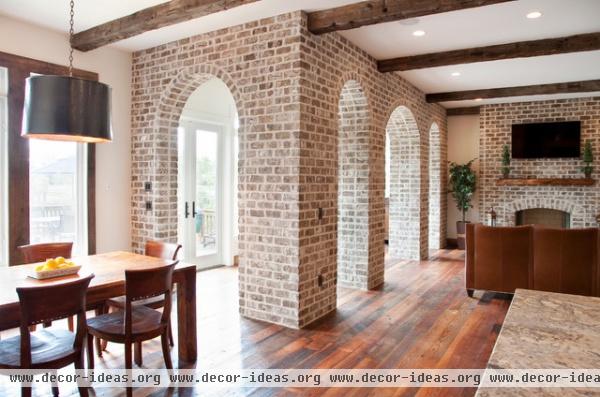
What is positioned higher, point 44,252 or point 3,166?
point 3,166

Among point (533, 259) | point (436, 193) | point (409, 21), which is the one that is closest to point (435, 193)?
point (436, 193)

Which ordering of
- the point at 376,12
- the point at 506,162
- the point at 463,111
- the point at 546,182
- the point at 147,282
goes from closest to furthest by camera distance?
the point at 147,282 → the point at 376,12 → the point at 546,182 → the point at 506,162 → the point at 463,111

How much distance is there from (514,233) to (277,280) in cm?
280

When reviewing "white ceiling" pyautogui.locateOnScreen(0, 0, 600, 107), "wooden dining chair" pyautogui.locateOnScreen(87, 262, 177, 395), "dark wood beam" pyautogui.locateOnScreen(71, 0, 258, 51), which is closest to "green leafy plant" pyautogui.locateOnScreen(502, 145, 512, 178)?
"white ceiling" pyautogui.locateOnScreen(0, 0, 600, 107)

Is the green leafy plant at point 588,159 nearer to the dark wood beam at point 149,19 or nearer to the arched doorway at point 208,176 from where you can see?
the arched doorway at point 208,176

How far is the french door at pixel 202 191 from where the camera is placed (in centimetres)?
627

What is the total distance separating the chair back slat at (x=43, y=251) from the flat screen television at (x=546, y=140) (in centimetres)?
818

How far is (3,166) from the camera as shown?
420 cm

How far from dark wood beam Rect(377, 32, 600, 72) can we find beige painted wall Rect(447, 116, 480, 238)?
446 centimetres

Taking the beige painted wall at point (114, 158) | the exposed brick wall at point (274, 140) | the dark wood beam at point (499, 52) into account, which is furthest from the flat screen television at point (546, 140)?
the beige painted wall at point (114, 158)

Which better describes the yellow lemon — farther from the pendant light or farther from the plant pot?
the plant pot

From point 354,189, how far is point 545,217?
5.31 metres

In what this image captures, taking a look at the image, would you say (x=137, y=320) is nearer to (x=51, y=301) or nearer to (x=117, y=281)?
(x=117, y=281)

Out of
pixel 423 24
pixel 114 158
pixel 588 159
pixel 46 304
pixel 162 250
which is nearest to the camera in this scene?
pixel 46 304
